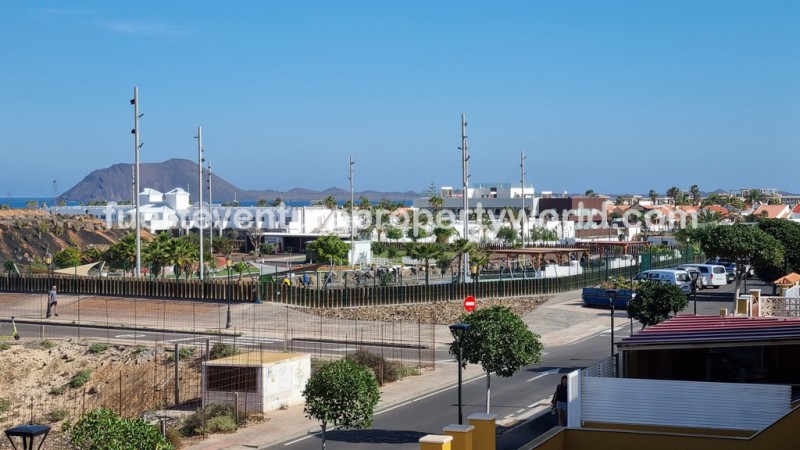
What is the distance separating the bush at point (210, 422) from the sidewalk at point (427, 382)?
325 millimetres

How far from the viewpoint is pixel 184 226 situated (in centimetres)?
10494

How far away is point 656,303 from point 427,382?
825cm

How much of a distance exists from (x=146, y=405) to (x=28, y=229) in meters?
70.0

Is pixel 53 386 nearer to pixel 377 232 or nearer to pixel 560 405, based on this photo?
pixel 560 405

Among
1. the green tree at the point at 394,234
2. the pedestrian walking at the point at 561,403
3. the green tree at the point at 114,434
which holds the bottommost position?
the pedestrian walking at the point at 561,403

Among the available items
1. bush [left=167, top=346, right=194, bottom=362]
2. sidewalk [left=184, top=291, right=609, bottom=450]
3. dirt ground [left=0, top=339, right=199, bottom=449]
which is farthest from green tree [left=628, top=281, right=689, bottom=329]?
bush [left=167, top=346, right=194, bottom=362]

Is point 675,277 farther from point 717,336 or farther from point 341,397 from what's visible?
point 717,336

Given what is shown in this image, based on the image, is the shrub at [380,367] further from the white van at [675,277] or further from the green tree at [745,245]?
the white van at [675,277]

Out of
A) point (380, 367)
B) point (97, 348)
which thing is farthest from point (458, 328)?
point (97, 348)

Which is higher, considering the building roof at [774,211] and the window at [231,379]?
the building roof at [774,211]

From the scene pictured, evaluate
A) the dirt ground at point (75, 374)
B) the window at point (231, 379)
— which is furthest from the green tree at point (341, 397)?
the dirt ground at point (75, 374)

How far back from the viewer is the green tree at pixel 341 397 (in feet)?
69.8

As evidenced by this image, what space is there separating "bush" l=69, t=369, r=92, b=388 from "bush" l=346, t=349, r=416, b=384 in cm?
1136

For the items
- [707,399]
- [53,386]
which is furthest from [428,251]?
[707,399]
